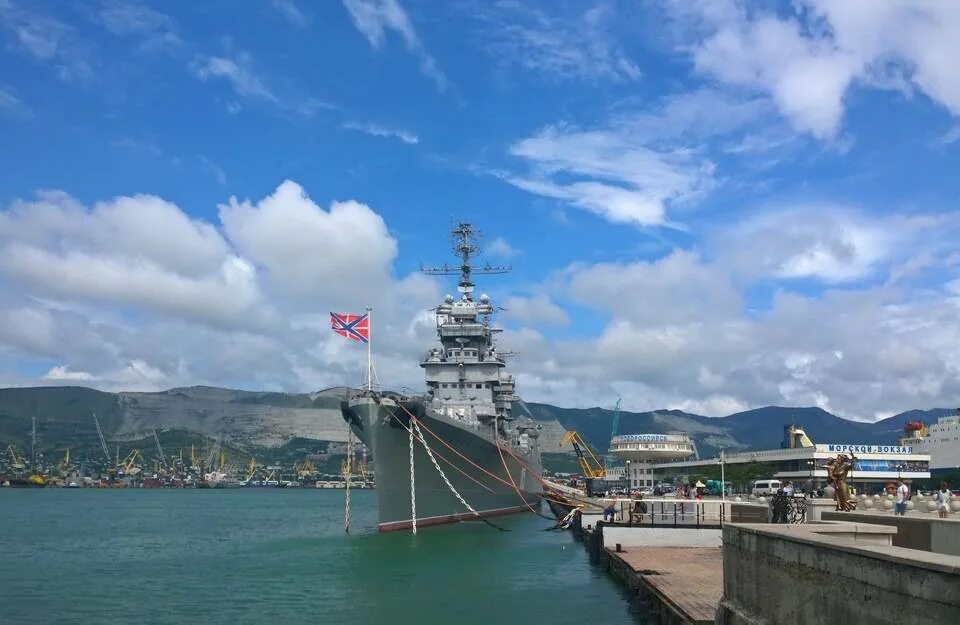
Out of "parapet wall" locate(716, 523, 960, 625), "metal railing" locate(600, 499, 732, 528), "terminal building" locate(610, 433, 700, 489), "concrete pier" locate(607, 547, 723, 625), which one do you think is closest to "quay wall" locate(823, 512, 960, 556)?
"parapet wall" locate(716, 523, 960, 625)

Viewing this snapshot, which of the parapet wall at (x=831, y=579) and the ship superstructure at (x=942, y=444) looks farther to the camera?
the ship superstructure at (x=942, y=444)

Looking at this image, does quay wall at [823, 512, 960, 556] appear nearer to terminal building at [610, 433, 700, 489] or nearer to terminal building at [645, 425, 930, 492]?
terminal building at [645, 425, 930, 492]

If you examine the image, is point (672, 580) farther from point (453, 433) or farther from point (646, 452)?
point (646, 452)

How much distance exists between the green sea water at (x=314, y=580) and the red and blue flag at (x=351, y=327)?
9.69m

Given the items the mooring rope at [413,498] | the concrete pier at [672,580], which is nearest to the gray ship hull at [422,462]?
the mooring rope at [413,498]

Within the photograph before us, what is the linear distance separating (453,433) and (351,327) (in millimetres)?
9399

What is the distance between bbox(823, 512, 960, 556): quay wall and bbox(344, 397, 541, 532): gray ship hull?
89.8 feet

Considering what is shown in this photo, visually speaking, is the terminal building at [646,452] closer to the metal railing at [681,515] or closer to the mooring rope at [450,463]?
the mooring rope at [450,463]

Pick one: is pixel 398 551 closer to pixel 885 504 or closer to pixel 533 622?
pixel 533 622

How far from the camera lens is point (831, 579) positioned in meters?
9.44

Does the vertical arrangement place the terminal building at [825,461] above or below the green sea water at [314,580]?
above

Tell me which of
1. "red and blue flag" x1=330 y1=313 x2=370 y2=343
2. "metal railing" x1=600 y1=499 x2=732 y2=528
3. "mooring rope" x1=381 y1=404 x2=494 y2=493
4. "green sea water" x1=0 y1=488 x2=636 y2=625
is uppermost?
"red and blue flag" x1=330 y1=313 x2=370 y2=343

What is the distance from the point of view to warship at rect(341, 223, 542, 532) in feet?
136

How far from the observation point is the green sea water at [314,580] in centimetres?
2402
